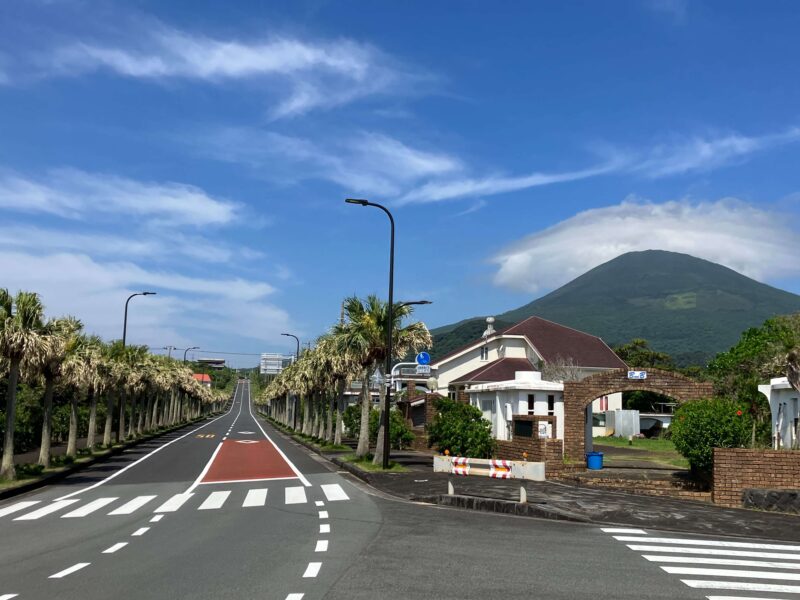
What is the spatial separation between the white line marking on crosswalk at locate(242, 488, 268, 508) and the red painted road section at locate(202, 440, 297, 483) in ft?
14.4

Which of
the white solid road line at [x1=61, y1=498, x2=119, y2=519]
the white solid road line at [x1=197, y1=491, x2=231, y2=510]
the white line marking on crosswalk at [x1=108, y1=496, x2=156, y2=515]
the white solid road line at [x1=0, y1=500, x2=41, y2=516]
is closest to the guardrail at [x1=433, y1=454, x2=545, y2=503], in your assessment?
the white solid road line at [x1=197, y1=491, x2=231, y2=510]

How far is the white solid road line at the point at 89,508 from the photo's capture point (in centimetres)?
1855

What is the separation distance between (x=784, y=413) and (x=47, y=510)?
25756 millimetres

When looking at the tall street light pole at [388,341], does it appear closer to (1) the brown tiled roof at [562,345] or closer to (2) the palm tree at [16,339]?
(2) the palm tree at [16,339]

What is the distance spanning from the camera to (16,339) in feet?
81.8

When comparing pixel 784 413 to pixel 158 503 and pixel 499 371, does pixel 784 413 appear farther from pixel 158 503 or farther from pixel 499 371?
pixel 499 371

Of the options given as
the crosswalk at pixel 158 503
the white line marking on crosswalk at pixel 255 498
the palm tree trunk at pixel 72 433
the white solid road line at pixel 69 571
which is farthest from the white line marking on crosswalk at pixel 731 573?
the palm tree trunk at pixel 72 433

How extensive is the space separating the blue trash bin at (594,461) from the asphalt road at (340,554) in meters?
11.6

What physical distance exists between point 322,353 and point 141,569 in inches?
1473

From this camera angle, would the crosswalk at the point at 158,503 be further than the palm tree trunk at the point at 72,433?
No

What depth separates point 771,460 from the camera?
21969 millimetres

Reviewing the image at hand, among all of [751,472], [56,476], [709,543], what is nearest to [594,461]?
[751,472]

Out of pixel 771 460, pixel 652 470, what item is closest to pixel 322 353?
pixel 652 470

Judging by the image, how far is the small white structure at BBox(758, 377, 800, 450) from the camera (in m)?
28.2
